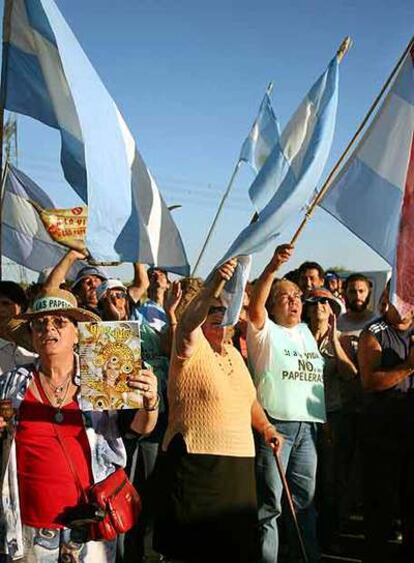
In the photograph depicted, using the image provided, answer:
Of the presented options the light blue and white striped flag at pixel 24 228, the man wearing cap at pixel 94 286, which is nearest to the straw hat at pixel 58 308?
the man wearing cap at pixel 94 286

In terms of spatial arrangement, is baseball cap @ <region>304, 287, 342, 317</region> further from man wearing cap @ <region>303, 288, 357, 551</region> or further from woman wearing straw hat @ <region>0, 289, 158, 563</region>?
woman wearing straw hat @ <region>0, 289, 158, 563</region>

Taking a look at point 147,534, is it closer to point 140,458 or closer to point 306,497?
point 140,458

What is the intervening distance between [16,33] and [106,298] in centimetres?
175

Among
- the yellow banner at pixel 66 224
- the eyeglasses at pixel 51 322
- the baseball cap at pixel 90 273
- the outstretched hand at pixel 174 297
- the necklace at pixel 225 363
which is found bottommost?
the necklace at pixel 225 363

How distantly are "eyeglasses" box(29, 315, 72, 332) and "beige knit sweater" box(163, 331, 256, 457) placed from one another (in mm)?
870

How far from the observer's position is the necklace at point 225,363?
4.20 meters

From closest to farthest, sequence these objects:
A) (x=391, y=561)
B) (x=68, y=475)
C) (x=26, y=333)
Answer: (x=68, y=475) < (x=26, y=333) < (x=391, y=561)

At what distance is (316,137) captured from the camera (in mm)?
4770

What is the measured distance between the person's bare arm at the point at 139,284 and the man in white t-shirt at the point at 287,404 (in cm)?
129

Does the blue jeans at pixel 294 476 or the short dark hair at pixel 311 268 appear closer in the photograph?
the blue jeans at pixel 294 476

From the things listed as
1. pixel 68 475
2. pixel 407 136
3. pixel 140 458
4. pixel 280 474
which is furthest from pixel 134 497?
pixel 407 136

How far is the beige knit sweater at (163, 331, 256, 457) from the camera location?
4.02 metres

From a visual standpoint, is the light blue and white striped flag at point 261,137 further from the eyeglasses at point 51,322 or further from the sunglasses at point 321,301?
the eyeglasses at point 51,322

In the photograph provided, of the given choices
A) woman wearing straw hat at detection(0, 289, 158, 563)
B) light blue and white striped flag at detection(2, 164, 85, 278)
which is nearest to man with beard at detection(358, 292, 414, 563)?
woman wearing straw hat at detection(0, 289, 158, 563)
